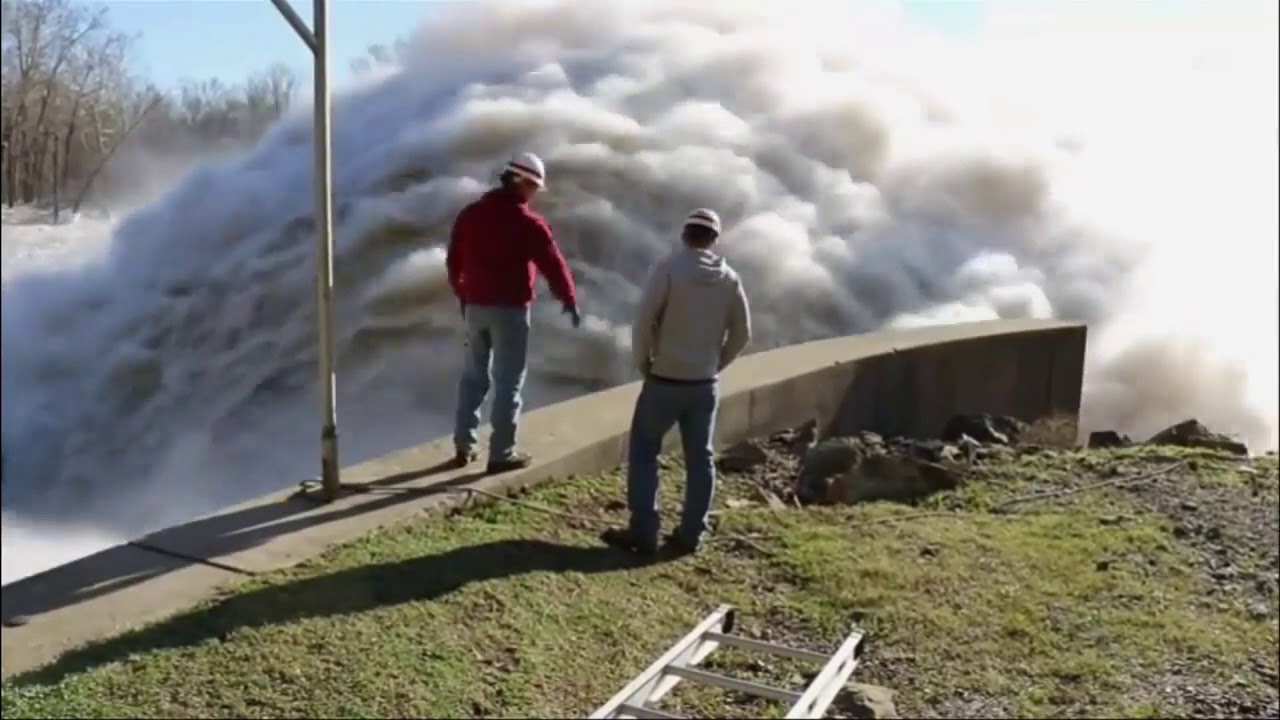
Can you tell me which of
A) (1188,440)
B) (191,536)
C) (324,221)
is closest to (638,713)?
(191,536)

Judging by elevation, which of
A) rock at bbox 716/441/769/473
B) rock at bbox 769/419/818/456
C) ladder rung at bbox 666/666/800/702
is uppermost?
rock at bbox 769/419/818/456

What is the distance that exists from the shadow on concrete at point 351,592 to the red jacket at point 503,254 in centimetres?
118

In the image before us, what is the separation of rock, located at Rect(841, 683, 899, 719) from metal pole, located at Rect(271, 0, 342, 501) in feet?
8.08

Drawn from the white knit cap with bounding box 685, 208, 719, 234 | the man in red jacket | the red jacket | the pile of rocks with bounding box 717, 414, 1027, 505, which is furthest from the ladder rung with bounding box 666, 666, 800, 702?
the pile of rocks with bounding box 717, 414, 1027, 505

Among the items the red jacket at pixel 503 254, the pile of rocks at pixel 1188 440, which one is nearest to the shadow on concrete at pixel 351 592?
the red jacket at pixel 503 254

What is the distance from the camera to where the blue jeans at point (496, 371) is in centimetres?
656

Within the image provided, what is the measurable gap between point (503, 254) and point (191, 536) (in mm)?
1861

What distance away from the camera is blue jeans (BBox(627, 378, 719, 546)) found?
6.06 m

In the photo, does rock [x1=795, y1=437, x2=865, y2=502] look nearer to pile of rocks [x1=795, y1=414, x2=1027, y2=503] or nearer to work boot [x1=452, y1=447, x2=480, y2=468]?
pile of rocks [x1=795, y1=414, x2=1027, y2=503]

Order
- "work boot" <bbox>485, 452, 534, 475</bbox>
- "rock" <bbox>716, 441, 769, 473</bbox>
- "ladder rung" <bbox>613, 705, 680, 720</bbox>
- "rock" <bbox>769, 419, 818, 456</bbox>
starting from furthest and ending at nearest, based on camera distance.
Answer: "rock" <bbox>769, 419, 818, 456</bbox> < "rock" <bbox>716, 441, 769, 473</bbox> < "work boot" <bbox>485, 452, 534, 475</bbox> < "ladder rung" <bbox>613, 705, 680, 720</bbox>

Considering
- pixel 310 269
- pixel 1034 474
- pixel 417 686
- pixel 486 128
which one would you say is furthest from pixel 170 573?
pixel 486 128

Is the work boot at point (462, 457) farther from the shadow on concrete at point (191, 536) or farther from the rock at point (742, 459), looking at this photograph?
the rock at point (742, 459)

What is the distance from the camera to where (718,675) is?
5.07 metres

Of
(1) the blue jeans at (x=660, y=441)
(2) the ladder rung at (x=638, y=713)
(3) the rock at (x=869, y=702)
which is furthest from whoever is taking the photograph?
(1) the blue jeans at (x=660, y=441)
